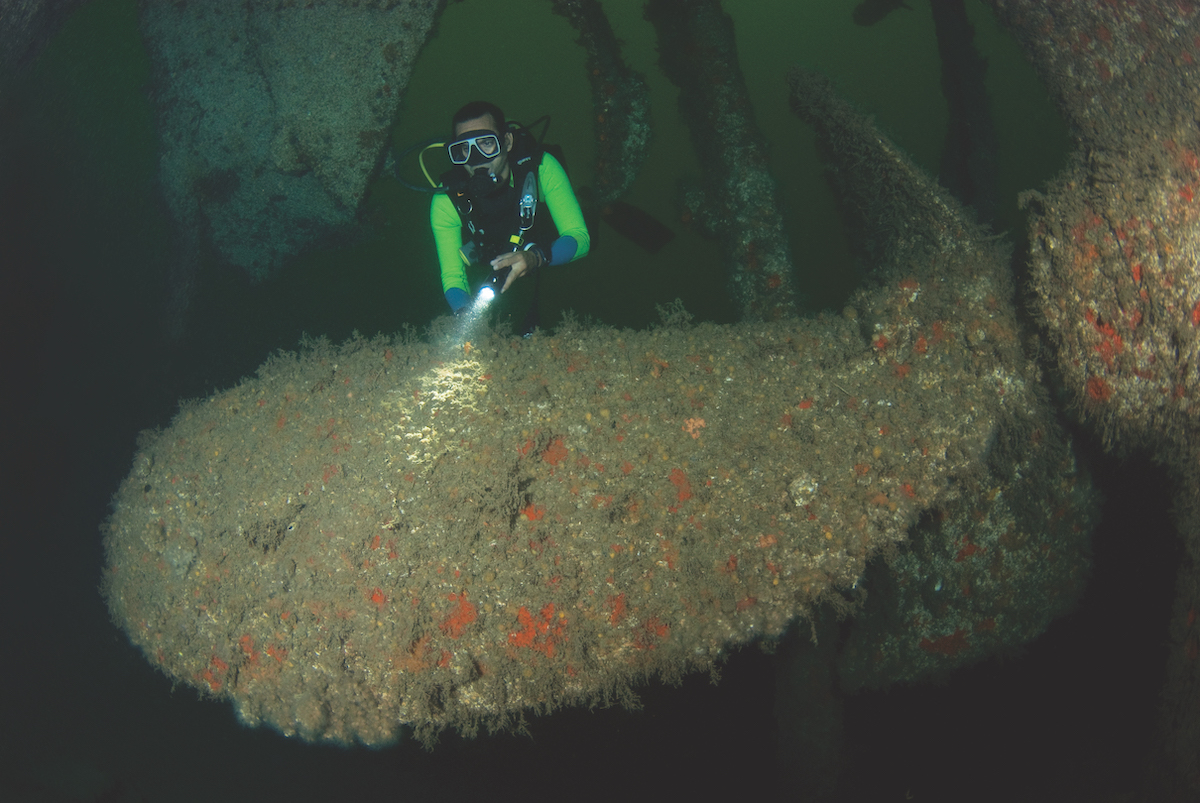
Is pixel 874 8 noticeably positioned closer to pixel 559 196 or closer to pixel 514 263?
pixel 559 196

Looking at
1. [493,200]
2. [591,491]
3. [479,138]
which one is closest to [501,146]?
[479,138]

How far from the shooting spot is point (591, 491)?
1546 mm

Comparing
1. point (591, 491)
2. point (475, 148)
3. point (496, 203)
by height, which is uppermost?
point (475, 148)

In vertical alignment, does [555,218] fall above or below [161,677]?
above

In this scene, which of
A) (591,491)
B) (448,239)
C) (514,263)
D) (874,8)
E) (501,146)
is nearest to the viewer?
(591,491)

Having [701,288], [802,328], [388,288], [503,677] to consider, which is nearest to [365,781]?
[503,677]

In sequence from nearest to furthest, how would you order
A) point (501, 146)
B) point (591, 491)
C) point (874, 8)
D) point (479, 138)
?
point (591, 491) < point (479, 138) < point (501, 146) < point (874, 8)

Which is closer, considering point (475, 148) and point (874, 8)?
point (475, 148)

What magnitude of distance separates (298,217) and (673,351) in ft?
13.6

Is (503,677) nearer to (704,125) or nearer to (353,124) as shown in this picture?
(353,124)

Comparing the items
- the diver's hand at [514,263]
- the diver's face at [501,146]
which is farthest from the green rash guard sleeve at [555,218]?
the diver's hand at [514,263]

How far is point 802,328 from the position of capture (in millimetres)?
1675

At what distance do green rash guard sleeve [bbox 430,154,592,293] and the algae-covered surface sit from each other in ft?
5.80

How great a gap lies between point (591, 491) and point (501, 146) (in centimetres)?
269
